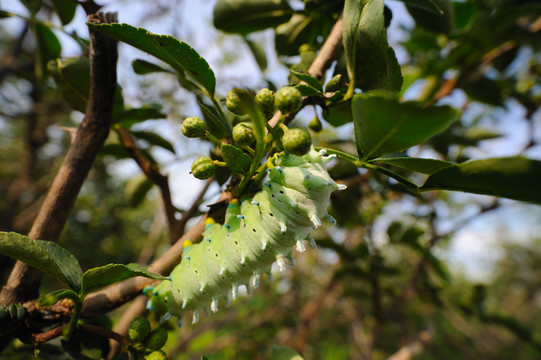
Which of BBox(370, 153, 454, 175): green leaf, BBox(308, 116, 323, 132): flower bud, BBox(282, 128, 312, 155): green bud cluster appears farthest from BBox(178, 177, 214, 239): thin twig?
BBox(370, 153, 454, 175): green leaf

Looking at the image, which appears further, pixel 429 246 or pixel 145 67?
pixel 429 246

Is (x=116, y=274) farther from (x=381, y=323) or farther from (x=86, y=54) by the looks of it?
(x=381, y=323)

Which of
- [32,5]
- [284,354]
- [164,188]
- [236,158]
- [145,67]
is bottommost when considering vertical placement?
[284,354]

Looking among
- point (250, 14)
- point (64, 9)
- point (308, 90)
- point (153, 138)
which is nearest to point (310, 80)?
point (308, 90)

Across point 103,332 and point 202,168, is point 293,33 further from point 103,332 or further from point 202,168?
point 103,332

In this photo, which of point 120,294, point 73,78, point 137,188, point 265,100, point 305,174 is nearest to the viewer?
point 265,100

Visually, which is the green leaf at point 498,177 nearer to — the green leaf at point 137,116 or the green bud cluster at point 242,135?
the green bud cluster at point 242,135

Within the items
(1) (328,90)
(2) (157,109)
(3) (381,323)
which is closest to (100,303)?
(2) (157,109)
